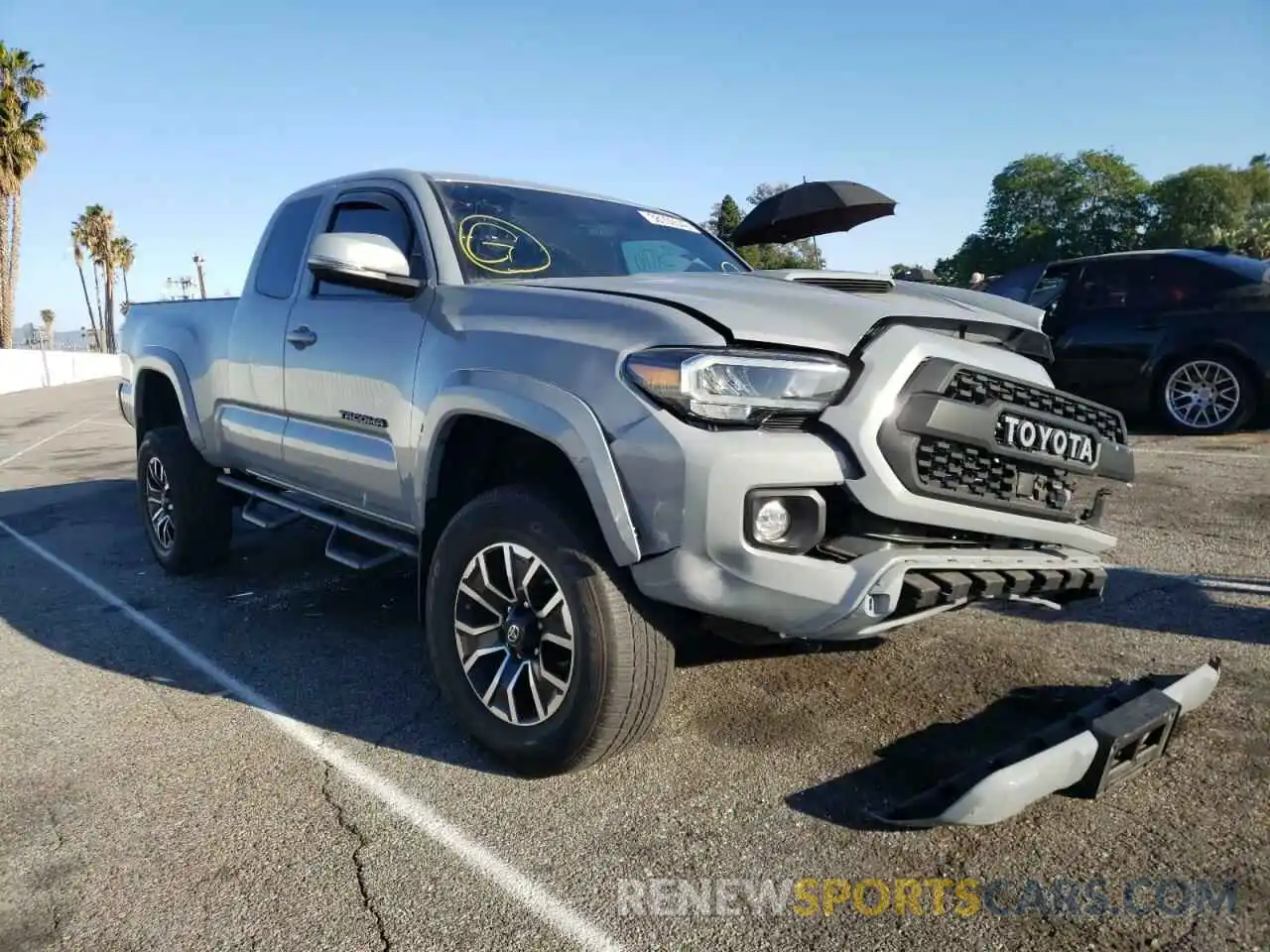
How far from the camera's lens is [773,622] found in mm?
2561

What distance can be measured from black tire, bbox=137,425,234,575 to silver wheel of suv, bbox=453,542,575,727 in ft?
9.65

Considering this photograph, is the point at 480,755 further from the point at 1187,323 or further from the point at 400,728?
the point at 1187,323

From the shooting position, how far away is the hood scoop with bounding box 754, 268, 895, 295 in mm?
3062

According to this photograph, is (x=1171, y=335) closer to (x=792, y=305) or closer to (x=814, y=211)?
(x=814, y=211)

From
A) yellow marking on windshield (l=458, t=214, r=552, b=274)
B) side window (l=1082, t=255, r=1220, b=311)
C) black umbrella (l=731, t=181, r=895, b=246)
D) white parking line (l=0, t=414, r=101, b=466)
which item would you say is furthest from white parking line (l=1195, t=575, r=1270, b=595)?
white parking line (l=0, t=414, r=101, b=466)

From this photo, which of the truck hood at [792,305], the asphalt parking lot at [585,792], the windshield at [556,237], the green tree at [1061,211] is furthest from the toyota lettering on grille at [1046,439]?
the green tree at [1061,211]

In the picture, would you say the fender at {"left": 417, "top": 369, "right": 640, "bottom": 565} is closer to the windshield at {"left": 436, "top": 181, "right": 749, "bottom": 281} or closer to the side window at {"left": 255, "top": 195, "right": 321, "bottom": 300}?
the windshield at {"left": 436, "top": 181, "right": 749, "bottom": 281}

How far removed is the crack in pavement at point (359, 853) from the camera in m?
2.23

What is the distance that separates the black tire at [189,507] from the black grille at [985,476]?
4244 millimetres

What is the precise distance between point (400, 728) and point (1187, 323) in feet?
25.2

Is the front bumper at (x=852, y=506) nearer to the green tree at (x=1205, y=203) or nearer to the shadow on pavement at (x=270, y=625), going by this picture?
the shadow on pavement at (x=270, y=625)

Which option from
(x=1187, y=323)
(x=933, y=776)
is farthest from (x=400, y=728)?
(x=1187, y=323)

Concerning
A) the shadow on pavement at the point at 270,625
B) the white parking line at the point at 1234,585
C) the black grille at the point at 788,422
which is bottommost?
the shadow on pavement at the point at 270,625

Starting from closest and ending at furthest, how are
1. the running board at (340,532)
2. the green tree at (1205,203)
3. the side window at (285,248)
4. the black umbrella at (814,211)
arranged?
the running board at (340,532) → the side window at (285,248) → the black umbrella at (814,211) → the green tree at (1205,203)
